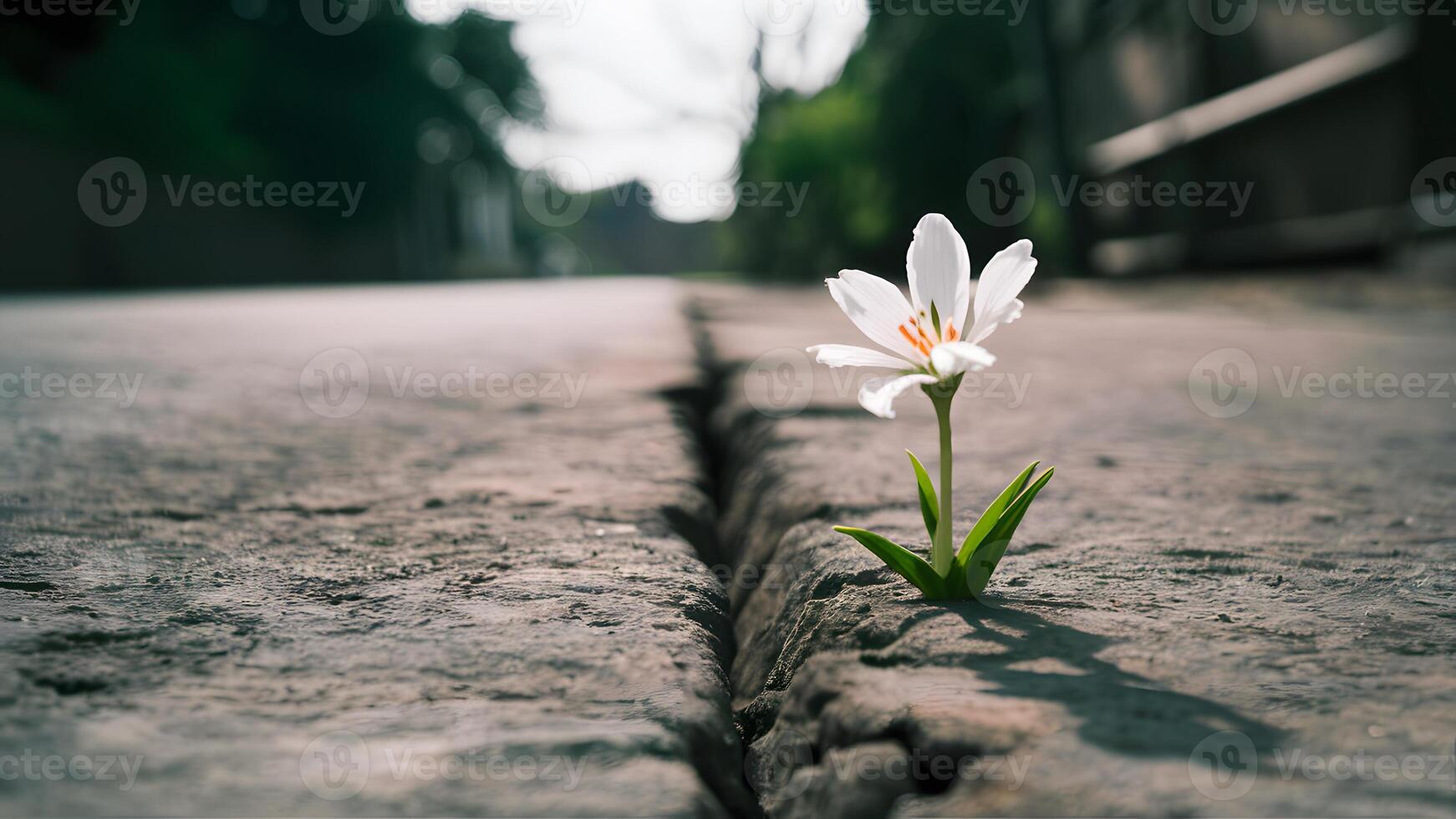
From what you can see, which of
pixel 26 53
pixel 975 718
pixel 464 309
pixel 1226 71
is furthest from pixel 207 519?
pixel 26 53

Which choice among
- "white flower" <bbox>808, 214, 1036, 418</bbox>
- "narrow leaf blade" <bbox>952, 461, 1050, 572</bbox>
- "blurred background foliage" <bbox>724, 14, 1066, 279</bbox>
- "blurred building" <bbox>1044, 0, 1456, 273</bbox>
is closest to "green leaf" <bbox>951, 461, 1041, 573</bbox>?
"narrow leaf blade" <bbox>952, 461, 1050, 572</bbox>

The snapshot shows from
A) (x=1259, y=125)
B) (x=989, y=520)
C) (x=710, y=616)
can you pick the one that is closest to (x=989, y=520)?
(x=989, y=520)

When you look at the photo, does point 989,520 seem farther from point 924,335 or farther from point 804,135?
point 804,135

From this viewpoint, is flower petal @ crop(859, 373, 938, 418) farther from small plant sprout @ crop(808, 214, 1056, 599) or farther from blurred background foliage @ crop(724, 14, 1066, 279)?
blurred background foliage @ crop(724, 14, 1066, 279)

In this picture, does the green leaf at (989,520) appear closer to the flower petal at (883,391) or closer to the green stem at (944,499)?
the green stem at (944,499)

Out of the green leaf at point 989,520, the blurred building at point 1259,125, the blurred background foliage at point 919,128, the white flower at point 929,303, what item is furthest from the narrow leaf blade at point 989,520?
the blurred background foliage at point 919,128

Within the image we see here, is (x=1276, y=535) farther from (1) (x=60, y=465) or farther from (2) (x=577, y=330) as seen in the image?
(2) (x=577, y=330)
